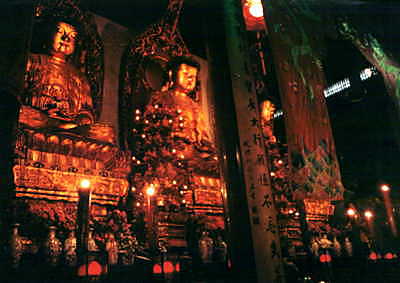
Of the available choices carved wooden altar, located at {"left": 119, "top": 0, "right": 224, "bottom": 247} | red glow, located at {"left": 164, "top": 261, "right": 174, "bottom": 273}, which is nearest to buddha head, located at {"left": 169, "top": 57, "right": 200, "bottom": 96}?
carved wooden altar, located at {"left": 119, "top": 0, "right": 224, "bottom": 247}

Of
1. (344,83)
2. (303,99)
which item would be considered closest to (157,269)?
(303,99)

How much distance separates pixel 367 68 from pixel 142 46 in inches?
228

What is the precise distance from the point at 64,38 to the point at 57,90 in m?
0.93

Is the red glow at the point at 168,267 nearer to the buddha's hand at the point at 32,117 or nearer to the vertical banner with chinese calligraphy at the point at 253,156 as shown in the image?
the vertical banner with chinese calligraphy at the point at 253,156

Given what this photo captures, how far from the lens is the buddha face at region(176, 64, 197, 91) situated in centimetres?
702

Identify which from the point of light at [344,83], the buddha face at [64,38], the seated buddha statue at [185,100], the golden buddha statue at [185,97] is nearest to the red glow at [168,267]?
the seated buddha statue at [185,100]

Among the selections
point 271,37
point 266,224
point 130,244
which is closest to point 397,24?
point 271,37

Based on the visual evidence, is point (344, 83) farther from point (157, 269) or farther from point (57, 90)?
point (157, 269)

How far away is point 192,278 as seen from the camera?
9.62 feet

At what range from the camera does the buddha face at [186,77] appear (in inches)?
276

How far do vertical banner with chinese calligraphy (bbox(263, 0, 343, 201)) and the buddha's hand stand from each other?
3620mm

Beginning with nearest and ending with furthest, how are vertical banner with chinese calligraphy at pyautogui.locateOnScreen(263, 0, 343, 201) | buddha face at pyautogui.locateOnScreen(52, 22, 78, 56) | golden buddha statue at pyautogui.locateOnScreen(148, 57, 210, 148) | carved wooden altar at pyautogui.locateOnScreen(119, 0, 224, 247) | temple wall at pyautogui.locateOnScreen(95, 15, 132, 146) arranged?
vertical banner with chinese calligraphy at pyautogui.locateOnScreen(263, 0, 343, 201)
buddha face at pyautogui.locateOnScreen(52, 22, 78, 56)
carved wooden altar at pyautogui.locateOnScreen(119, 0, 224, 247)
temple wall at pyautogui.locateOnScreen(95, 15, 132, 146)
golden buddha statue at pyautogui.locateOnScreen(148, 57, 210, 148)

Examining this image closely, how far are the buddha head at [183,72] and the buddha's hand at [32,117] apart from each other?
3.06m

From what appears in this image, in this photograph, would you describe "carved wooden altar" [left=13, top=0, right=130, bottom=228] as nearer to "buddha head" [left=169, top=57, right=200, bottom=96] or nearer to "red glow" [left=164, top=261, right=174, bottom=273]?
"buddha head" [left=169, top=57, right=200, bottom=96]
